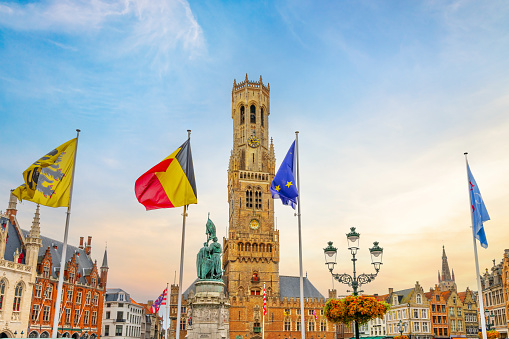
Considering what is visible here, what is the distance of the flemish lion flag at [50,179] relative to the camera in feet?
76.9

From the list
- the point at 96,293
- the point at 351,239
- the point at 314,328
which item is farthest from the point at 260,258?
the point at 351,239

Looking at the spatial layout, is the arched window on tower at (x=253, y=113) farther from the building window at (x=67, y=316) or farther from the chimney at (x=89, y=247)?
the building window at (x=67, y=316)

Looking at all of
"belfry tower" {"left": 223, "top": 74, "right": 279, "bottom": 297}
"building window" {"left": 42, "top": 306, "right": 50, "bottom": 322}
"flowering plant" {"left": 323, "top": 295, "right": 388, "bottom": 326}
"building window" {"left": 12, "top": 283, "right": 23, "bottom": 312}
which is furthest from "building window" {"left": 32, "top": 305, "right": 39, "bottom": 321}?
"flowering plant" {"left": 323, "top": 295, "right": 388, "bottom": 326}

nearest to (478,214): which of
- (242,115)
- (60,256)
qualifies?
(60,256)

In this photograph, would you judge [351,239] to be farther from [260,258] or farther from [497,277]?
[260,258]

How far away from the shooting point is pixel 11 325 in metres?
55.0

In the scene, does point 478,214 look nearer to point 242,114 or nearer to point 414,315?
point 414,315

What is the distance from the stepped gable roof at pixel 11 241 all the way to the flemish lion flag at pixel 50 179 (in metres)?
37.7

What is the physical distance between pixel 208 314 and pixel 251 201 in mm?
54573

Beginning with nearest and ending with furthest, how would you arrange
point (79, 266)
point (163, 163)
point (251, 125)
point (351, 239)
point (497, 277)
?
point (163, 163) < point (351, 239) < point (497, 277) < point (79, 266) < point (251, 125)

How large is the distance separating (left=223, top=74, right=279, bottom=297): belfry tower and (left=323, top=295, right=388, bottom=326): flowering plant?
56.4 meters

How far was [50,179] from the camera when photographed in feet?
79.3

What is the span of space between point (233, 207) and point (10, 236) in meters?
39.7

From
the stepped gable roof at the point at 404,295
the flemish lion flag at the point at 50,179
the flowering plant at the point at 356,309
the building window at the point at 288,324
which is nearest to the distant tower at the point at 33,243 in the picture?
the flemish lion flag at the point at 50,179
